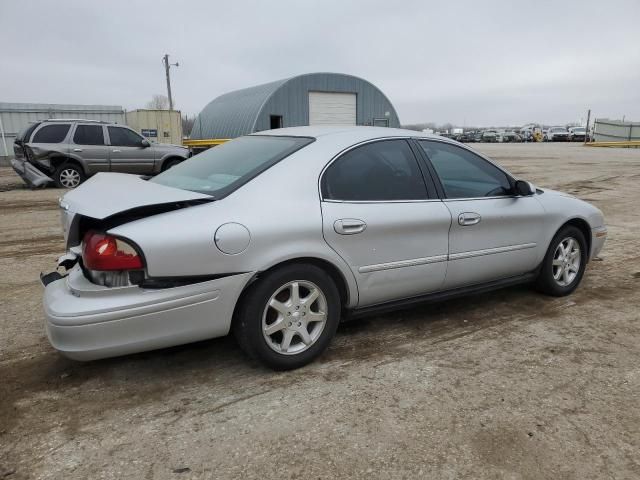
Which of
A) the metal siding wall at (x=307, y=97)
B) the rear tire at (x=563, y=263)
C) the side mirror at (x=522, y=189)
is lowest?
the rear tire at (x=563, y=263)

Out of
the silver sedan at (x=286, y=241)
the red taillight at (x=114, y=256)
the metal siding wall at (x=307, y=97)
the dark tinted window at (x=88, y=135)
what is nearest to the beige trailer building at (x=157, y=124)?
the metal siding wall at (x=307, y=97)

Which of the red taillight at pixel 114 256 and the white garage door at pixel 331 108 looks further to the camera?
the white garage door at pixel 331 108

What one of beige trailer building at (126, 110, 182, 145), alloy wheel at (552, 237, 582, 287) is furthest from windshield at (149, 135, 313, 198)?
beige trailer building at (126, 110, 182, 145)

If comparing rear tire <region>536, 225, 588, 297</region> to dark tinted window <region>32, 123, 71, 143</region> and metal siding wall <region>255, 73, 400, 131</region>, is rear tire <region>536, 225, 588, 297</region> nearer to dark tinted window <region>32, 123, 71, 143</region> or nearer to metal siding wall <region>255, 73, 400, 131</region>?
dark tinted window <region>32, 123, 71, 143</region>

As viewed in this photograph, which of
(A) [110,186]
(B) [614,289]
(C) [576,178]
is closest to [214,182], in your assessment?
(A) [110,186]

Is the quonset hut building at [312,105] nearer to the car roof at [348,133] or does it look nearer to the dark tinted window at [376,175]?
the car roof at [348,133]

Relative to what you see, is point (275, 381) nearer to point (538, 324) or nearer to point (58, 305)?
point (58, 305)

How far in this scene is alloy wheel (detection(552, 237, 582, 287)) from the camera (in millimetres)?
4492

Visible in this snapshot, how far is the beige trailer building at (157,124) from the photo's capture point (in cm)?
2375

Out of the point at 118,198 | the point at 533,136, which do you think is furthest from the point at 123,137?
the point at 533,136

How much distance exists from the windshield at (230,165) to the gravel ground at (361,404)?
3.66ft

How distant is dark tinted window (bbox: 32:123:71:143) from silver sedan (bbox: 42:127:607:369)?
1022cm

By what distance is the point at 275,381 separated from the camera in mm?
3037

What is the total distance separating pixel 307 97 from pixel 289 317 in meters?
25.4
